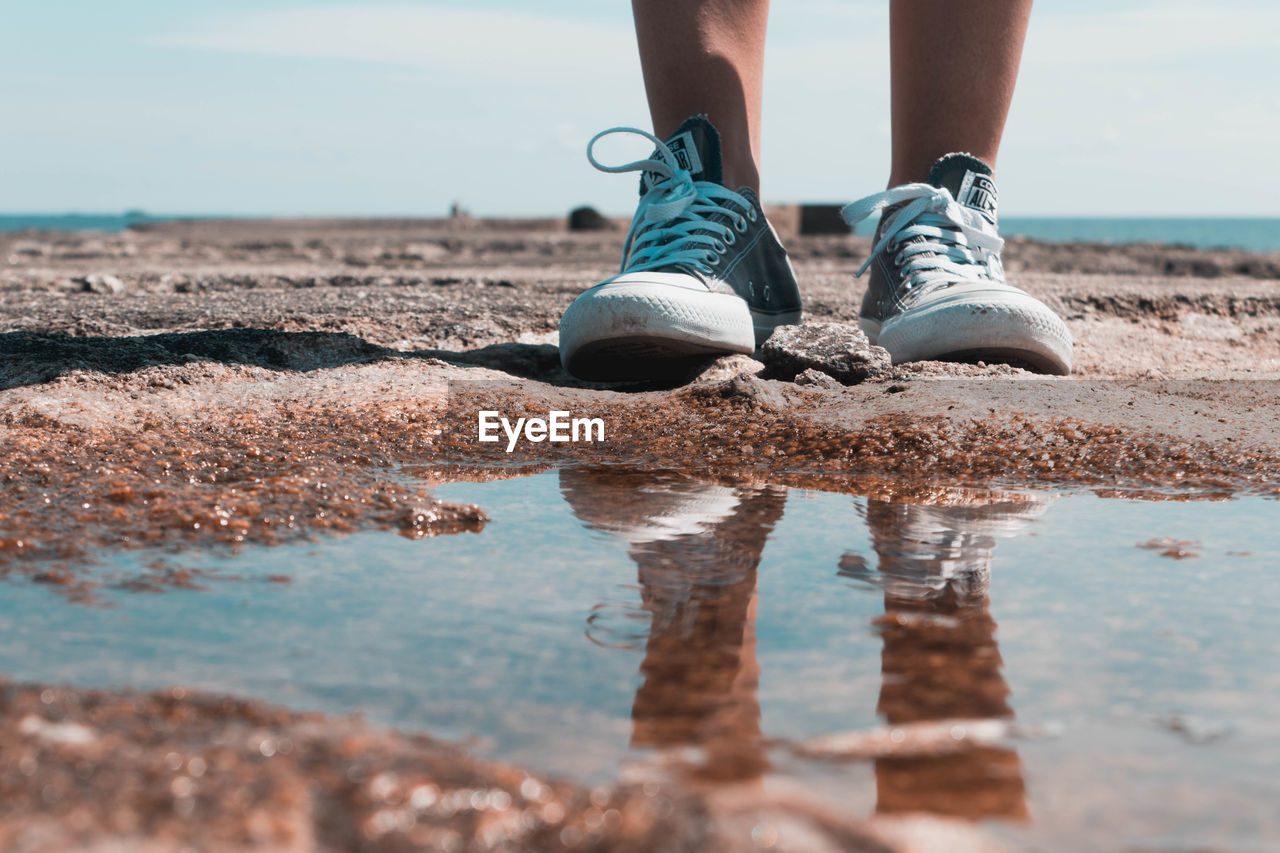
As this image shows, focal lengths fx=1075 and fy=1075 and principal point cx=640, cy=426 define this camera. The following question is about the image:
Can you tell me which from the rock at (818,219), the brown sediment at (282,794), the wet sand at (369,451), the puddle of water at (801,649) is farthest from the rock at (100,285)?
the rock at (818,219)

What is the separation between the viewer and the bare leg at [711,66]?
97.6 inches

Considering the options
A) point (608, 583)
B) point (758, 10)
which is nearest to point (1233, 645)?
point (608, 583)

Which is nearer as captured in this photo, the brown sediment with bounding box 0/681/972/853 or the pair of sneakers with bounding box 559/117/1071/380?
the brown sediment with bounding box 0/681/972/853

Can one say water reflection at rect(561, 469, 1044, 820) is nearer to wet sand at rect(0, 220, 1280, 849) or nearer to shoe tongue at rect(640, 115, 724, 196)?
wet sand at rect(0, 220, 1280, 849)

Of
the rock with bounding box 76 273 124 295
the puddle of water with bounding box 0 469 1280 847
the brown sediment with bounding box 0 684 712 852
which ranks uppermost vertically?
the rock with bounding box 76 273 124 295

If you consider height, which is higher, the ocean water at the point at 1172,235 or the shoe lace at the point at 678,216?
the ocean water at the point at 1172,235

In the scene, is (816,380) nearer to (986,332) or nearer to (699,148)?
(986,332)

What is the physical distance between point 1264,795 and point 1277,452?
1173mm

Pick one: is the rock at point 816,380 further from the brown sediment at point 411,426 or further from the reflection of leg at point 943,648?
the reflection of leg at point 943,648

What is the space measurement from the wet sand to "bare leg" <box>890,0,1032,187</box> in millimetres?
617

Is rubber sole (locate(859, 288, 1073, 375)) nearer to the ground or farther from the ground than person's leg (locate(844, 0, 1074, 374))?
nearer to the ground

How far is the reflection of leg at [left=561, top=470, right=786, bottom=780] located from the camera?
2.54ft

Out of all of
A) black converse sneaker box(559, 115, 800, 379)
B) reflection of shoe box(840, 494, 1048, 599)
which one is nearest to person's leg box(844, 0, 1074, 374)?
black converse sneaker box(559, 115, 800, 379)

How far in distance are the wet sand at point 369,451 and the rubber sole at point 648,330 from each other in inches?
2.5
